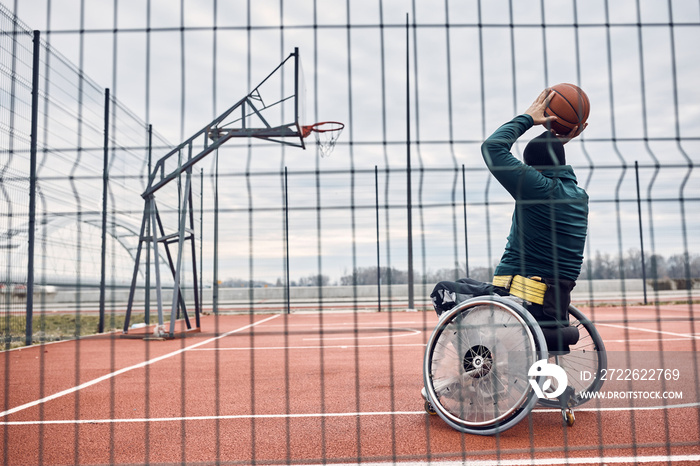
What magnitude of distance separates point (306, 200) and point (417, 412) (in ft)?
5.22

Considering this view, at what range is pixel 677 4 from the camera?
2959 millimetres

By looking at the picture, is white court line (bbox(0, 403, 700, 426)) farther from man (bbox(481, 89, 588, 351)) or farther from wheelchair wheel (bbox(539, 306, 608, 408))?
man (bbox(481, 89, 588, 351))

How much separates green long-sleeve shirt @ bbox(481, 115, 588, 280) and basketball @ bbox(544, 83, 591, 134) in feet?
0.55

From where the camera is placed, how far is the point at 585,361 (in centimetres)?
322

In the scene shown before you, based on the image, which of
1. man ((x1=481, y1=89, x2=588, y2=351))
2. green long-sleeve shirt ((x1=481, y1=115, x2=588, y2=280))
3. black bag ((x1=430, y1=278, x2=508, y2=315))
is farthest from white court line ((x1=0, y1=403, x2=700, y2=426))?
green long-sleeve shirt ((x1=481, y1=115, x2=588, y2=280))

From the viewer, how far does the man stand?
8.73ft

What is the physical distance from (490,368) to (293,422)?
3.84 feet

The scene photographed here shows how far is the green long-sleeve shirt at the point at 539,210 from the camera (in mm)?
2654

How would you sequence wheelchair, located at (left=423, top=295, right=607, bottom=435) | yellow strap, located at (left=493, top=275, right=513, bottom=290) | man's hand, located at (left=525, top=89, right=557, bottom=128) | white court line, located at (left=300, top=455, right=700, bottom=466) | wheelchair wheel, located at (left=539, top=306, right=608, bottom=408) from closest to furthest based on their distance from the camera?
white court line, located at (left=300, top=455, right=700, bottom=466) < wheelchair, located at (left=423, top=295, right=607, bottom=435) < man's hand, located at (left=525, top=89, right=557, bottom=128) < yellow strap, located at (left=493, top=275, right=513, bottom=290) < wheelchair wheel, located at (left=539, top=306, right=608, bottom=408)

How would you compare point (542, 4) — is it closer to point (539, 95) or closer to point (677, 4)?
point (539, 95)

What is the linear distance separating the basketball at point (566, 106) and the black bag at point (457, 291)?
923mm

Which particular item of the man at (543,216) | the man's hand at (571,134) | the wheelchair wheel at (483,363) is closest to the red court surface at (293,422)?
the wheelchair wheel at (483,363)

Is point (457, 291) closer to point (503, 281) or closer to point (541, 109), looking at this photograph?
point (503, 281)

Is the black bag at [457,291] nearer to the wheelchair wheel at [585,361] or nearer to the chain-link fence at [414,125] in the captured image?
the chain-link fence at [414,125]
